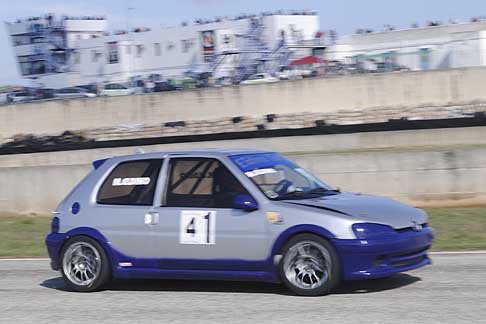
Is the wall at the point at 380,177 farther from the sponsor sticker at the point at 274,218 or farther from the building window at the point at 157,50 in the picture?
the building window at the point at 157,50

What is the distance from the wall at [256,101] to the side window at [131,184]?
3584 cm

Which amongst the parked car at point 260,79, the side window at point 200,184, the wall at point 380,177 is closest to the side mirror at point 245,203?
the side window at point 200,184

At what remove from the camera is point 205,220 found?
8.95 metres

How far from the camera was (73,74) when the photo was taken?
7119 cm

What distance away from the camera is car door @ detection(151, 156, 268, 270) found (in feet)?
28.8

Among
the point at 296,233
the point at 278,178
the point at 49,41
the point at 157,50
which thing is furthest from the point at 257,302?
the point at 49,41

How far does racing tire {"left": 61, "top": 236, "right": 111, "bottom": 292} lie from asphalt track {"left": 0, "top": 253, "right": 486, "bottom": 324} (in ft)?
0.39

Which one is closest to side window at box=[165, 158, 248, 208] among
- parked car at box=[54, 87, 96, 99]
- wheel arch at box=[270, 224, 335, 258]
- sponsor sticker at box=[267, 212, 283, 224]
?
sponsor sticker at box=[267, 212, 283, 224]

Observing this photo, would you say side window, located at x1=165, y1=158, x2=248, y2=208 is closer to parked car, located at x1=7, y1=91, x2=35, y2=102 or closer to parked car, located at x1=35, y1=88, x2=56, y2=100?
parked car, located at x1=7, y1=91, x2=35, y2=102

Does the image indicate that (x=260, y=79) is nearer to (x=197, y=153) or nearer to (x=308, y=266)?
(x=197, y=153)

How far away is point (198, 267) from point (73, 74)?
64104 millimetres

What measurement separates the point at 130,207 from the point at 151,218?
336 mm

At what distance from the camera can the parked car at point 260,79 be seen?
48556 millimetres

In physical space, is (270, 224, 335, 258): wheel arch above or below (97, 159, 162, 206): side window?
below
